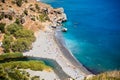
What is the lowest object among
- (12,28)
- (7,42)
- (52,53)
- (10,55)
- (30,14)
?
(10,55)

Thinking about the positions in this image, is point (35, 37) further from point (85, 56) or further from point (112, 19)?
point (112, 19)

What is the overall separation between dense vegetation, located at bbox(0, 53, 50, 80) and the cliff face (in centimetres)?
3145

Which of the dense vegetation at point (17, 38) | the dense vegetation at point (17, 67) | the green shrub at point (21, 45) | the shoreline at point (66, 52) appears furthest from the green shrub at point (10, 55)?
the shoreline at point (66, 52)

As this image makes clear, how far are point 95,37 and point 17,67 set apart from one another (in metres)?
56.2

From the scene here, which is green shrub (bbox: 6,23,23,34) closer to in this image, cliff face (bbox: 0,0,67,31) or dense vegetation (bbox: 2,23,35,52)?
dense vegetation (bbox: 2,23,35,52)

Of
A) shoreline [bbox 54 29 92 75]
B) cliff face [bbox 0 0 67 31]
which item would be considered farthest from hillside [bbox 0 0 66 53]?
shoreline [bbox 54 29 92 75]

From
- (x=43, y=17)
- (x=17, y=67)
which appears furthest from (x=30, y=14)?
(x=17, y=67)

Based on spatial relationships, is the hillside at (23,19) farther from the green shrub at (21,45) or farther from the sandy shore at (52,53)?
the sandy shore at (52,53)

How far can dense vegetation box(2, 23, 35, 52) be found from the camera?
125625mm

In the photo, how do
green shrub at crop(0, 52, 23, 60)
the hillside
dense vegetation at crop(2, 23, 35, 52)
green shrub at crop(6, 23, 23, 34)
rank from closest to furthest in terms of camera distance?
green shrub at crop(0, 52, 23, 60) < dense vegetation at crop(2, 23, 35, 52) < the hillside < green shrub at crop(6, 23, 23, 34)

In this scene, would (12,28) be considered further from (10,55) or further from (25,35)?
(10,55)

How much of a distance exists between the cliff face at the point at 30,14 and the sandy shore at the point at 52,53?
9.96 metres

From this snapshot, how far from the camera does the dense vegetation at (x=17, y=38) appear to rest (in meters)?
126

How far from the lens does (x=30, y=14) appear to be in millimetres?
161625
